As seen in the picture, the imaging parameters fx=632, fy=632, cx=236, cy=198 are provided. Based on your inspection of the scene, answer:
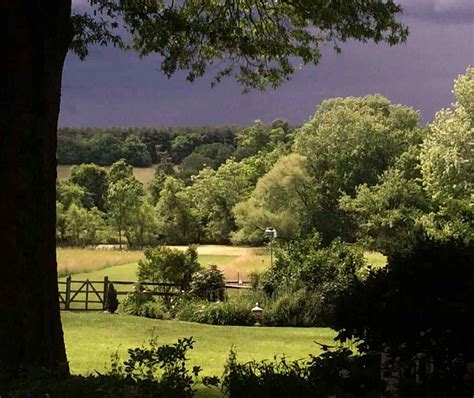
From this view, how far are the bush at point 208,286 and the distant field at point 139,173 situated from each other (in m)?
56.7

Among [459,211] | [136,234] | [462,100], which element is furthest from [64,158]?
[459,211]

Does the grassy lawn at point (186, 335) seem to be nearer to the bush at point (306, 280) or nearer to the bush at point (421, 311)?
the bush at point (306, 280)

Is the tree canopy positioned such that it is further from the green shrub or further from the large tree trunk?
the green shrub

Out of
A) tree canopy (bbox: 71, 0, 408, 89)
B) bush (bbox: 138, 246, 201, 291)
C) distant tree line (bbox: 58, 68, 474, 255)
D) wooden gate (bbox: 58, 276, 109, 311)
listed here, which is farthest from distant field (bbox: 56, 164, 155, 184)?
tree canopy (bbox: 71, 0, 408, 89)

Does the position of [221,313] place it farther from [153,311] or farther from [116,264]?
[116,264]

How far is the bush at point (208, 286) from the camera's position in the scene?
22.6m

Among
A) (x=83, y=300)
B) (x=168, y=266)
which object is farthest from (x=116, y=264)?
(x=168, y=266)

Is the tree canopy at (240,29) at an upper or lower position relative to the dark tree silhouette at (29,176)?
upper

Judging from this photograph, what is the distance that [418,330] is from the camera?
4.31 m

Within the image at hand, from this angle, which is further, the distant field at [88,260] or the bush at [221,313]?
the distant field at [88,260]

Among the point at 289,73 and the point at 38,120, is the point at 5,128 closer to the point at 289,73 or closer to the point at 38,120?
the point at 38,120

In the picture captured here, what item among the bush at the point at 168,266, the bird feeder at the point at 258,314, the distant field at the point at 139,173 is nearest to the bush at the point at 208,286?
the bush at the point at 168,266

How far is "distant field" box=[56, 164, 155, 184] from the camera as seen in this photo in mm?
79956

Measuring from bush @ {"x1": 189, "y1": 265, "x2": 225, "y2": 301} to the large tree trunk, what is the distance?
1720cm
